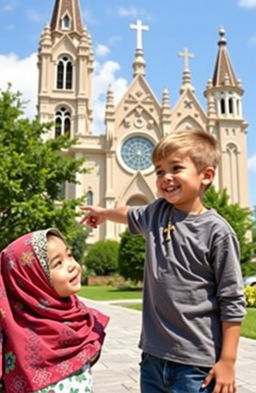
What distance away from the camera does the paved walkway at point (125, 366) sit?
177 inches

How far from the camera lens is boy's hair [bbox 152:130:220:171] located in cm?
202

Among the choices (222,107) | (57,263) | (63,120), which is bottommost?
(57,263)

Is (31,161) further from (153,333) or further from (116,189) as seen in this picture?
(116,189)

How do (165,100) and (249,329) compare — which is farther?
(165,100)

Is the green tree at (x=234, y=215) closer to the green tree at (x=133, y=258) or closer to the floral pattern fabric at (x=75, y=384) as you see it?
the green tree at (x=133, y=258)

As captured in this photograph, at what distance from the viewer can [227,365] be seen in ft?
5.90

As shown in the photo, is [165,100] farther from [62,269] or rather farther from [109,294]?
[62,269]

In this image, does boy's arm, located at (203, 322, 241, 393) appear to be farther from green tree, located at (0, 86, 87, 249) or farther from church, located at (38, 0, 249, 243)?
church, located at (38, 0, 249, 243)

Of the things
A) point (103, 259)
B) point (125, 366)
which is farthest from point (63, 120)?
point (125, 366)

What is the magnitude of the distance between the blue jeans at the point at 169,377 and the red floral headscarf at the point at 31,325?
344 mm

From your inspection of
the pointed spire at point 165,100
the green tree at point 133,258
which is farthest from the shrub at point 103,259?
the pointed spire at point 165,100

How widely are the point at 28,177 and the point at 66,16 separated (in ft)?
137

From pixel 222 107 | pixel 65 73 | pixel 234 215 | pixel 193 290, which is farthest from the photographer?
pixel 222 107

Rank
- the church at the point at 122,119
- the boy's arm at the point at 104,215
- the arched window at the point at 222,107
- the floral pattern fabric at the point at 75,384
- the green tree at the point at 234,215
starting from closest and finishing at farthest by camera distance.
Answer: the floral pattern fabric at the point at 75,384, the boy's arm at the point at 104,215, the green tree at the point at 234,215, the church at the point at 122,119, the arched window at the point at 222,107
